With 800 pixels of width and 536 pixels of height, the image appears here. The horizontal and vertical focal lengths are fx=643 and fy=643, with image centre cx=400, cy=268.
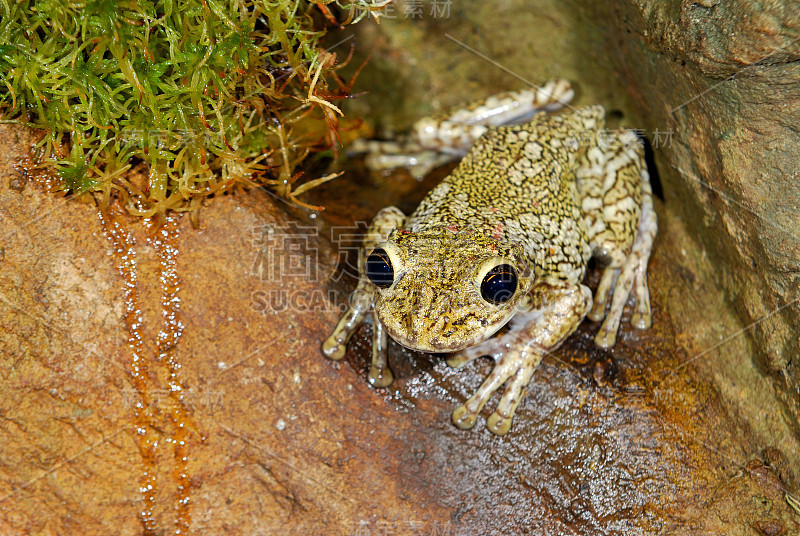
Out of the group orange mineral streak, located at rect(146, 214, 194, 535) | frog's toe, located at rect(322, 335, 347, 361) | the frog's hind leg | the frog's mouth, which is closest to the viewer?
the frog's mouth

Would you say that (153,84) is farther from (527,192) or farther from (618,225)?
(618,225)

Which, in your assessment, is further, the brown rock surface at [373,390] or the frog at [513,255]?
the frog at [513,255]

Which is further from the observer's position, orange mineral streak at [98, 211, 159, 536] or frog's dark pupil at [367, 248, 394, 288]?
frog's dark pupil at [367, 248, 394, 288]

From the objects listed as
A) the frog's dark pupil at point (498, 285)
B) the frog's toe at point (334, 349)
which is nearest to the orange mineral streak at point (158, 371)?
the frog's toe at point (334, 349)

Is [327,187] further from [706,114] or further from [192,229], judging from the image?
[706,114]

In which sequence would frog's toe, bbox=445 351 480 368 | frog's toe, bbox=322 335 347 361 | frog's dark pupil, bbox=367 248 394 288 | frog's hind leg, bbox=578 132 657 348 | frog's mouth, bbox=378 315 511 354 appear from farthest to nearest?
frog's hind leg, bbox=578 132 657 348, frog's toe, bbox=445 351 480 368, frog's toe, bbox=322 335 347 361, frog's dark pupil, bbox=367 248 394 288, frog's mouth, bbox=378 315 511 354

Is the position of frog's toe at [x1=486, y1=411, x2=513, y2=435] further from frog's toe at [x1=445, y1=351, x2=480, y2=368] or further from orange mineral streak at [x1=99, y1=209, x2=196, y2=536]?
orange mineral streak at [x1=99, y1=209, x2=196, y2=536]

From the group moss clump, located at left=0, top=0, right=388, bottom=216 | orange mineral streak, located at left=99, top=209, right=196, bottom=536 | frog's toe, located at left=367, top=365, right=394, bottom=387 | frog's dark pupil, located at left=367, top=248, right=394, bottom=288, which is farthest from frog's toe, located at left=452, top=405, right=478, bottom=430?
moss clump, located at left=0, top=0, right=388, bottom=216

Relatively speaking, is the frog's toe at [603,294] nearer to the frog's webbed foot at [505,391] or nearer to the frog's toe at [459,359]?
the frog's webbed foot at [505,391]
